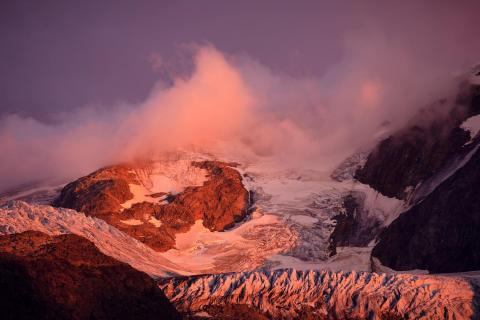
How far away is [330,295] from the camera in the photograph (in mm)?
90562

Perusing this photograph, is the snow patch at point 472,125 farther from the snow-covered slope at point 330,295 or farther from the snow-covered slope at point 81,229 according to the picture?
the snow-covered slope at point 330,295

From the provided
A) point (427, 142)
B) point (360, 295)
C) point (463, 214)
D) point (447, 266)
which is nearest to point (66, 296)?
point (360, 295)

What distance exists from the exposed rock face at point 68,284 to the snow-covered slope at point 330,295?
12.0m

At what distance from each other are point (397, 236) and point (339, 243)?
16.2 metres

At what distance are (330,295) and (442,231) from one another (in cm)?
6438

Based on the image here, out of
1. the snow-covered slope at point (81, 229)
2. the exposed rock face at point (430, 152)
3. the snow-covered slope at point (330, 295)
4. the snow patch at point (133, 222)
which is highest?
the exposed rock face at point (430, 152)

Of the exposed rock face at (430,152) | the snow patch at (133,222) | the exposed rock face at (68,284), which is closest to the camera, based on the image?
A: the exposed rock face at (68,284)

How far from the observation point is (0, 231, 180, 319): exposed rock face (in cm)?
6238

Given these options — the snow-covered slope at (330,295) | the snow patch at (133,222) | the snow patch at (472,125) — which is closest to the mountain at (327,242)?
the snow-covered slope at (330,295)

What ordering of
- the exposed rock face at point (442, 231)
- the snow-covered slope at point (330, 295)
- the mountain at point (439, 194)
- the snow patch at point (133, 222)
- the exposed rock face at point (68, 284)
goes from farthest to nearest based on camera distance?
1. the snow patch at point (133, 222)
2. the mountain at point (439, 194)
3. the exposed rock face at point (442, 231)
4. the snow-covered slope at point (330, 295)
5. the exposed rock face at point (68, 284)

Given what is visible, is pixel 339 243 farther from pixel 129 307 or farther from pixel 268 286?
pixel 129 307

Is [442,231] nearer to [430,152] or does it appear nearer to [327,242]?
[327,242]

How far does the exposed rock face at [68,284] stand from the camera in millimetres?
62375

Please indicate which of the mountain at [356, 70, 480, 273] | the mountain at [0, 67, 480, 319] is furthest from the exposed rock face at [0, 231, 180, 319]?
the mountain at [356, 70, 480, 273]
